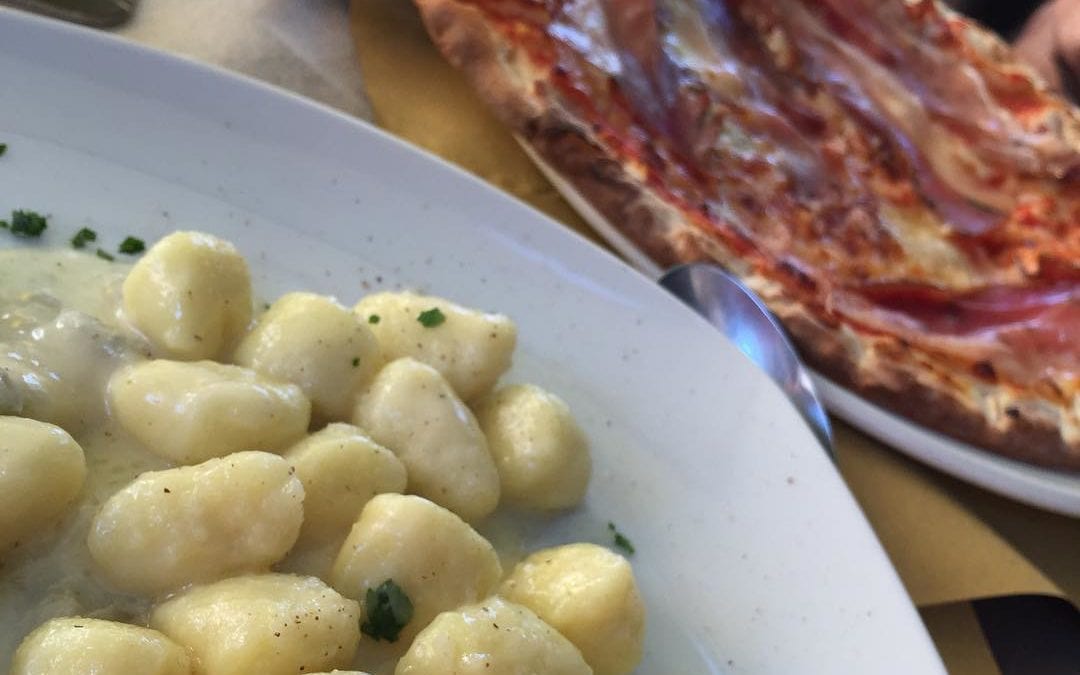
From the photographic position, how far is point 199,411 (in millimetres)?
1026

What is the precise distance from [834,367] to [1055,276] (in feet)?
2.16

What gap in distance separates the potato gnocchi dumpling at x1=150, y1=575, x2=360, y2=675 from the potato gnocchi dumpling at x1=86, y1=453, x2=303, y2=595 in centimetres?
3

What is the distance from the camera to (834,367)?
1613mm

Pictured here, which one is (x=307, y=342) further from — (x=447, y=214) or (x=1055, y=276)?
(x=1055, y=276)

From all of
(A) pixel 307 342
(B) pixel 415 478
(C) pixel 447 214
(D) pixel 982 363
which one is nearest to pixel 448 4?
(C) pixel 447 214

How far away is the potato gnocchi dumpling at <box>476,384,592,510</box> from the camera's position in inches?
47.5

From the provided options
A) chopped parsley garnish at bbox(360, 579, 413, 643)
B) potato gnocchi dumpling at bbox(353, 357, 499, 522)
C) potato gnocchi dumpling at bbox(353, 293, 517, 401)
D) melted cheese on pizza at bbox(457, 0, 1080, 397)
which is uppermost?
melted cheese on pizza at bbox(457, 0, 1080, 397)

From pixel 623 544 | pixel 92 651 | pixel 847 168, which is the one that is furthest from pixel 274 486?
pixel 847 168

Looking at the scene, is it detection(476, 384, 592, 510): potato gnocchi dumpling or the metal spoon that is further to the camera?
the metal spoon

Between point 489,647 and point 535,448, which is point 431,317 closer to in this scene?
point 535,448

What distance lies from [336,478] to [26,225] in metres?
0.59

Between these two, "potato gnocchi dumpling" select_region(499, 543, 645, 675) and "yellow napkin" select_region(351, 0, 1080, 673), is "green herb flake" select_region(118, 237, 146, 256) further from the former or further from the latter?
"potato gnocchi dumpling" select_region(499, 543, 645, 675)

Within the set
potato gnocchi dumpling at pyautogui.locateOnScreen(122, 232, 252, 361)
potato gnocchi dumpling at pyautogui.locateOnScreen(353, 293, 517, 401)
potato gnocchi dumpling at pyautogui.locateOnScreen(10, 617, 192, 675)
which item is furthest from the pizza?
potato gnocchi dumpling at pyautogui.locateOnScreen(10, 617, 192, 675)

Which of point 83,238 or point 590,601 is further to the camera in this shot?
point 83,238
